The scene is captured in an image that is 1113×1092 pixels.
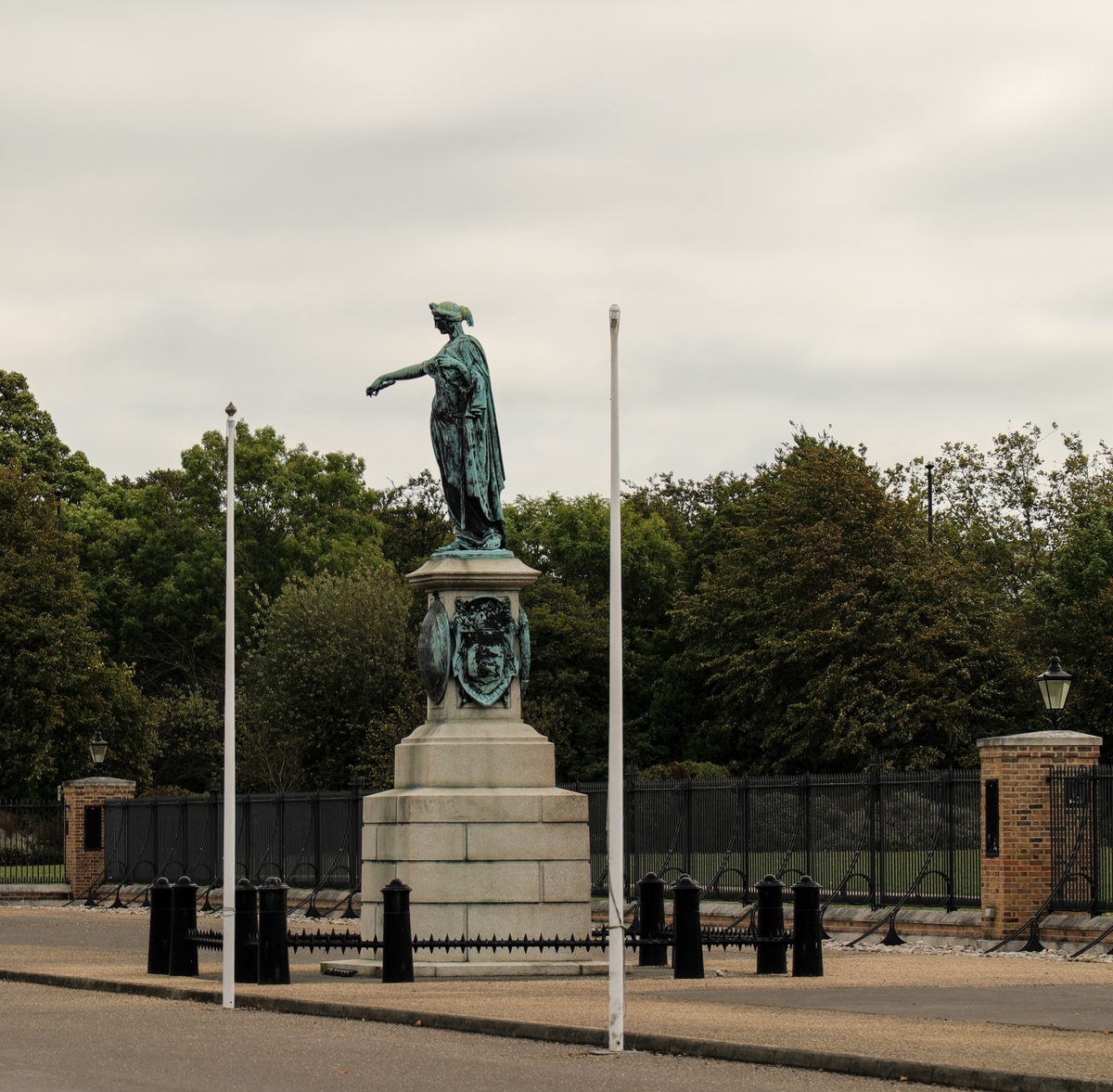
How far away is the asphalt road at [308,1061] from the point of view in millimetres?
11719

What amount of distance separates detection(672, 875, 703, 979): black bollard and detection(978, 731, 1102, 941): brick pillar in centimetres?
626

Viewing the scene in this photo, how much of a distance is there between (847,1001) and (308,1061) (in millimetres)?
5271

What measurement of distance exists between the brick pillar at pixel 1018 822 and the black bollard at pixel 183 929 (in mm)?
9622

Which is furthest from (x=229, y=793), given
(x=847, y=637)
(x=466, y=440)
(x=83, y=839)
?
(x=847, y=637)

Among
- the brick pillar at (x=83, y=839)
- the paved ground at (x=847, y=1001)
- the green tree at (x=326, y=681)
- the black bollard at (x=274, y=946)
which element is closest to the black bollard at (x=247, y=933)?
the black bollard at (x=274, y=946)

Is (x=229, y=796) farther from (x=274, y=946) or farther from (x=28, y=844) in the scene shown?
(x=28, y=844)

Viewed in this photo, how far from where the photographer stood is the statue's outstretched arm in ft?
70.6

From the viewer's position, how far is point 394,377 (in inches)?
851

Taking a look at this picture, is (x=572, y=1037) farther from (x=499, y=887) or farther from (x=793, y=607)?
(x=793, y=607)

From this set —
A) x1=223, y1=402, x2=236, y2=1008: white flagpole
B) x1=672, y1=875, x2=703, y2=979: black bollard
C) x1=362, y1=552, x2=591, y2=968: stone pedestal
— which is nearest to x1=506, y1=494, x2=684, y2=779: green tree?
x1=362, y1=552, x2=591, y2=968: stone pedestal

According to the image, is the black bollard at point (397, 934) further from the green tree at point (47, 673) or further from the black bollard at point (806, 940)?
the green tree at point (47, 673)

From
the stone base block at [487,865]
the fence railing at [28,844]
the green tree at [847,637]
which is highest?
the green tree at [847,637]

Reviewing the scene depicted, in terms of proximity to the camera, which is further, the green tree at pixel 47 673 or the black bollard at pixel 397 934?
the green tree at pixel 47 673

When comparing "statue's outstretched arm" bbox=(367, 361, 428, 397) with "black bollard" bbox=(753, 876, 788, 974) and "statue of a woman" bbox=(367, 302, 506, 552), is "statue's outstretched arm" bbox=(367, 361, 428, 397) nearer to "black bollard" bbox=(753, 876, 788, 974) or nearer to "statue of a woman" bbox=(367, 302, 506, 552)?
"statue of a woman" bbox=(367, 302, 506, 552)
